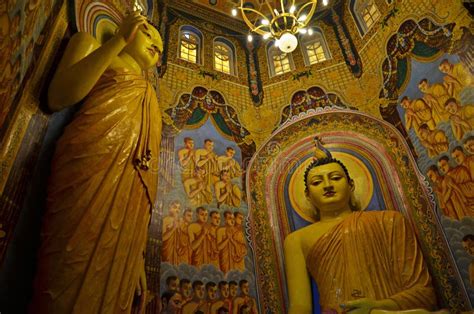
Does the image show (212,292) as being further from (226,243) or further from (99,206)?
(99,206)

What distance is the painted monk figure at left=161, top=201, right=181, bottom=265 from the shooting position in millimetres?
5293

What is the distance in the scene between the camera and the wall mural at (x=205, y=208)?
17.3ft

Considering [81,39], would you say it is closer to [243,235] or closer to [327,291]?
[243,235]

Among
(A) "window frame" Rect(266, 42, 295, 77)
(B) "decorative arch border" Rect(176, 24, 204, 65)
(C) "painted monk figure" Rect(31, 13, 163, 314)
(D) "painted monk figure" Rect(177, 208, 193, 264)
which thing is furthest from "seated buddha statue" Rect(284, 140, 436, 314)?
(B) "decorative arch border" Rect(176, 24, 204, 65)

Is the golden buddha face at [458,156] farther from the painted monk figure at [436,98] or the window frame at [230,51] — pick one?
the window frame at [230,51]

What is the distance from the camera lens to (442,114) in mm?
5492

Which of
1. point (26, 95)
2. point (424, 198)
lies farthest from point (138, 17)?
point (424, 198)

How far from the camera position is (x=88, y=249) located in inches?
115

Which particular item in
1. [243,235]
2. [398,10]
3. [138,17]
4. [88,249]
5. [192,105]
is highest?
[398,10]

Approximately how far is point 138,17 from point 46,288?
11.0ft

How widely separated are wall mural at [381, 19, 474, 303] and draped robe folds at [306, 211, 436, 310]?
2.40 feet

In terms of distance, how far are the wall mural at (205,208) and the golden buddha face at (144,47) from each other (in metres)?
1.84

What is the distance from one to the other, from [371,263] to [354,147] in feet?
8.87

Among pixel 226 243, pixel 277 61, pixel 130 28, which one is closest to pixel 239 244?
pixel 226 243
